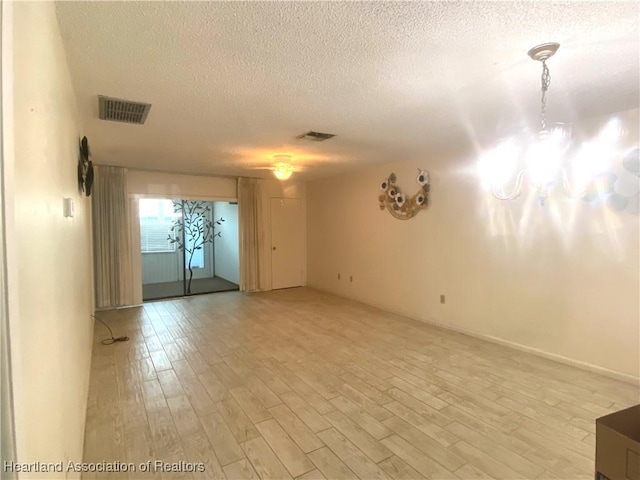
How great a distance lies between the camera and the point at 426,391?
2795mm

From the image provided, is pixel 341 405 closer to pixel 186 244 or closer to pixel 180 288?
pixel 180 288

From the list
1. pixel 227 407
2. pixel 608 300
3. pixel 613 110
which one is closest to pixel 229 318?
pixel 227 407

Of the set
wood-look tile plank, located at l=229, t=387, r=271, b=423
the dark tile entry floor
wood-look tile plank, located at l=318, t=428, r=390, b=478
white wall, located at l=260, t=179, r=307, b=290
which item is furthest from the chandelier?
the dark tile entry floor

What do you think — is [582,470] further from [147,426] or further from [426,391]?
[147,426]

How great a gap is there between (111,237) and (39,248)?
16.6 ft

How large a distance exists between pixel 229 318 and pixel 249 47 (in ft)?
12.9

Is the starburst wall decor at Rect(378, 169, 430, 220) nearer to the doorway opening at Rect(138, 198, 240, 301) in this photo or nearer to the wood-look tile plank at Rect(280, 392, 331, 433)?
the wood-look tile plank at Rect(280, 392, 331, 433)

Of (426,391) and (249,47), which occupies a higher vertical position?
(249,47)

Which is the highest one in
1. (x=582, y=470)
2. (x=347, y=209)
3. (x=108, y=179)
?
(x=108, y=179)

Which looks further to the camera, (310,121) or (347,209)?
(347,209)

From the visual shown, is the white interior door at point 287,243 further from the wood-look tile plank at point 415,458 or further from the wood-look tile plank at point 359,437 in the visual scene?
the wood-look tile plank at point 415,458

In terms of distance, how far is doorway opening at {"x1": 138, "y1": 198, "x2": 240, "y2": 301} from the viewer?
7.32 m

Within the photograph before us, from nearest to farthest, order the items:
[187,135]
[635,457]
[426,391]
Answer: [635,457] < [426,391] < [187,135]

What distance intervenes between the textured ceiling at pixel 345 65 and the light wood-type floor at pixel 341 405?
2.33m
